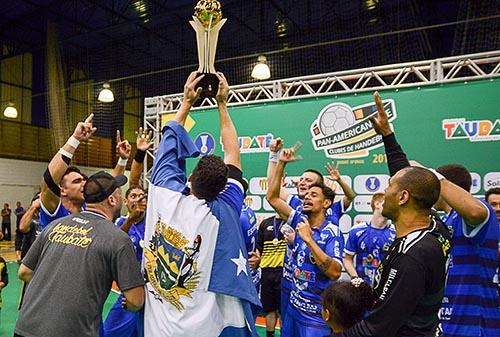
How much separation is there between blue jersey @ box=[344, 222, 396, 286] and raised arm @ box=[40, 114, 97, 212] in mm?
2508

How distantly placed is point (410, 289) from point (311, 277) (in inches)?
63.4

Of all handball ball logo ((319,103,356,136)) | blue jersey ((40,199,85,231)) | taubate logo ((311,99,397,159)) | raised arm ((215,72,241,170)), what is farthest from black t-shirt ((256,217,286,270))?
raised arm ((215,72,241,170))

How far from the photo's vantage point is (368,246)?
395cm

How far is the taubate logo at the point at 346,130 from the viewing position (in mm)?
5289

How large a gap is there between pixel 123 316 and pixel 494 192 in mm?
3124

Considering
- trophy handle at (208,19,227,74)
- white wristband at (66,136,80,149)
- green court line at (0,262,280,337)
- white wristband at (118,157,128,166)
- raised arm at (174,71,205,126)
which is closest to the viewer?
raised arm at (174,71,205,126)

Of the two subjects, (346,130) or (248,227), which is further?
(346,130)

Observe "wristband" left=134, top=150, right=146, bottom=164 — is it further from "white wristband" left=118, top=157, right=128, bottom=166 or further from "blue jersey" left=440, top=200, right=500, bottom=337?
"blue jersey" left=440, top=200, right=500, bottom=337

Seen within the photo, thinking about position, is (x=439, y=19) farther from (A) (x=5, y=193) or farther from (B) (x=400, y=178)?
(A) (x=5, y=193)

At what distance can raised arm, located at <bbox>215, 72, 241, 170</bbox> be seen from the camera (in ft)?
7.40

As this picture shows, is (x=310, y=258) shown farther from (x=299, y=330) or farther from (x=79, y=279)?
(x=79, y=279)

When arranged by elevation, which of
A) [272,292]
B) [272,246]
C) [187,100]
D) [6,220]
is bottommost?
[6,220]

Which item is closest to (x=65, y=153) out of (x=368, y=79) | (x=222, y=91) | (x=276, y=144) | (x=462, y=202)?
(x=222, y=91)

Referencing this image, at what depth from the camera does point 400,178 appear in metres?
1.71
